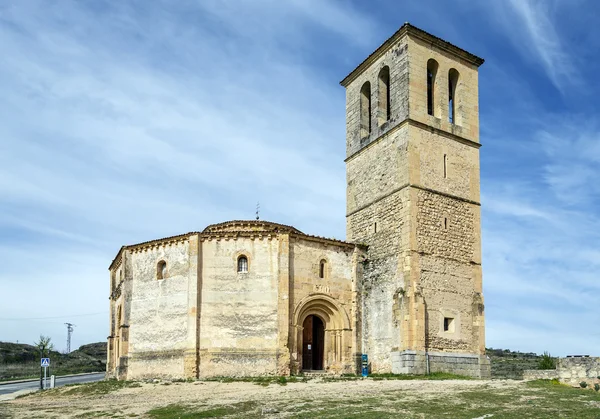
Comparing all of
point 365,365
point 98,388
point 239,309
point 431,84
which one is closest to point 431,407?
point 365,365

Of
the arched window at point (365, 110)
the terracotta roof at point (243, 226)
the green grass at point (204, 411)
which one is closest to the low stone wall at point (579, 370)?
the green grass at point (204, 411)

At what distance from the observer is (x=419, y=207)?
97.1ft

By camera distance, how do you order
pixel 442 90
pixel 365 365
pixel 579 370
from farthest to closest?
pixel 442 90 < pixel 365 365 < pixel 579 370

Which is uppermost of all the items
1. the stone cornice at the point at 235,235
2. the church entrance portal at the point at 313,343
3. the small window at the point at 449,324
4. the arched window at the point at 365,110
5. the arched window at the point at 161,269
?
the arched window at the point at 365,110

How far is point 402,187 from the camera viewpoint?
2983cm

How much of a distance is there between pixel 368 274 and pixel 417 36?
37.8ft

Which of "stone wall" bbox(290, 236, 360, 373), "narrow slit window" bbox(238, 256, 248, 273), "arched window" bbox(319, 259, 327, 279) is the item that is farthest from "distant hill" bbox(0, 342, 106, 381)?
"arched window" bbox(319, 259, 327, 279)

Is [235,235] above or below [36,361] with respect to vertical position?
above

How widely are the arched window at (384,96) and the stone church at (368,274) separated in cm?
6

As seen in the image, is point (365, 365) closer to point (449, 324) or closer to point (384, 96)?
point (449, 324)

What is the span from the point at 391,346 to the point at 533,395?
9.40 meters

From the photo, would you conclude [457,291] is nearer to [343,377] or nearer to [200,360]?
[343,377]

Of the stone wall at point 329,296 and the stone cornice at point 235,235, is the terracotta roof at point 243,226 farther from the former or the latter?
the stone wall at point 329,296

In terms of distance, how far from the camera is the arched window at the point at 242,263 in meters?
28.9
